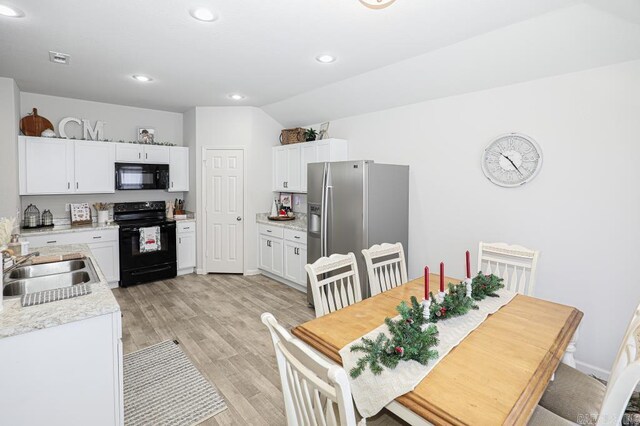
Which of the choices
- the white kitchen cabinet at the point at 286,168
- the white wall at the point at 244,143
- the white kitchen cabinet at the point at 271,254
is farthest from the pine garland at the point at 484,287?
the white wall at the point at 244,143

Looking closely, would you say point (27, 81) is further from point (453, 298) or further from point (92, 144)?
point (453, 298)

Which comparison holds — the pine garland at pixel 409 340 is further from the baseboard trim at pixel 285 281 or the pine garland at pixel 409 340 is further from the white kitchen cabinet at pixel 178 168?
the white kitchen cabinet at pixel 178 168

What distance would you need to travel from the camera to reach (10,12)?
88.6 inches

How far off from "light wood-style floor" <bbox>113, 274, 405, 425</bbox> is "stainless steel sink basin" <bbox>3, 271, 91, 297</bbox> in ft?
3.49

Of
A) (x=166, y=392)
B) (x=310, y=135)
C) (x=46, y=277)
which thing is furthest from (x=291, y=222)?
(x=46, y=277)

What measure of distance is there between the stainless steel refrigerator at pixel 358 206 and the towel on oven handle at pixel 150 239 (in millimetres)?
2487

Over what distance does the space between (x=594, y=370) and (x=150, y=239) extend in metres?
5.21

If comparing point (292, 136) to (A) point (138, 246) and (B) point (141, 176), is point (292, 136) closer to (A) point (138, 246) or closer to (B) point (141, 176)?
(B) point (141, 176)

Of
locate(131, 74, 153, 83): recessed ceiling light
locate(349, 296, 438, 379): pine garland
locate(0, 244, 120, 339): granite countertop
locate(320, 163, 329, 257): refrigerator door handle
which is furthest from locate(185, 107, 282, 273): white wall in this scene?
locate(349, 296, 438, 379): pine garland

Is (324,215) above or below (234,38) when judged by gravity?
below

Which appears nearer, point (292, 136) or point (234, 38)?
point (234, 38)

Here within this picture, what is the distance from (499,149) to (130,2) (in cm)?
316

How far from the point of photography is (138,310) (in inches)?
148

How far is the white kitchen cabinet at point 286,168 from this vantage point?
15.9ft
